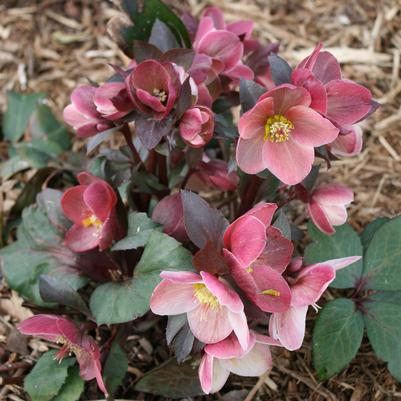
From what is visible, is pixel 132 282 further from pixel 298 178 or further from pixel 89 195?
pixel 298 178

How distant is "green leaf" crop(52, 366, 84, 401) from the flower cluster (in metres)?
0.31

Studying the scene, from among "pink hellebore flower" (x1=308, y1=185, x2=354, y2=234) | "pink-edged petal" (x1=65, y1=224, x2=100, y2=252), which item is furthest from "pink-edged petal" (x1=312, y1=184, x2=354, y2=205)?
"pink-edged petal" (x1=65, y1=224, x2=100, y2=252)

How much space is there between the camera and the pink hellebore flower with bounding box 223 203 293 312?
943 mm

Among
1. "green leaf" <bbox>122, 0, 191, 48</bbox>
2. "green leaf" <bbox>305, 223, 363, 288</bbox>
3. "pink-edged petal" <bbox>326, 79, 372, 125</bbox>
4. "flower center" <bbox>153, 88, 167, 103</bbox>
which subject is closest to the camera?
"pink-edged petal" <bbox>326, 79, 372, 125</bbox>

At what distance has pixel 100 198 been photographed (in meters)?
1.19

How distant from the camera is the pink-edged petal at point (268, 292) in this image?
968 millimetres

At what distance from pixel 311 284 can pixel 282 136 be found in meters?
0.24

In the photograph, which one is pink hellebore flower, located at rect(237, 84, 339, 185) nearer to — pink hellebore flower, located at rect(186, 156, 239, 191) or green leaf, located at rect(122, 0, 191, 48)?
pink hellebore flower, located at rect(186, 156, 239, 191)

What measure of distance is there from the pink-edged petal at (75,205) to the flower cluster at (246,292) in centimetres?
33

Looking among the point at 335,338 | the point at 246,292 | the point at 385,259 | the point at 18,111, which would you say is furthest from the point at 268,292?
the point at 18,111

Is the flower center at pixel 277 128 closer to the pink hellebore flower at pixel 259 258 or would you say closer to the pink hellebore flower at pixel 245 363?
the pink hellebore flower at pixel 259 258

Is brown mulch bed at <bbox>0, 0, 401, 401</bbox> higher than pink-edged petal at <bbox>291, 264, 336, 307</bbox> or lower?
lower

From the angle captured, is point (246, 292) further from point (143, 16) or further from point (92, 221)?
point (143, 16)

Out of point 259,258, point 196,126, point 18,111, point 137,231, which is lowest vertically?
point 18,111
